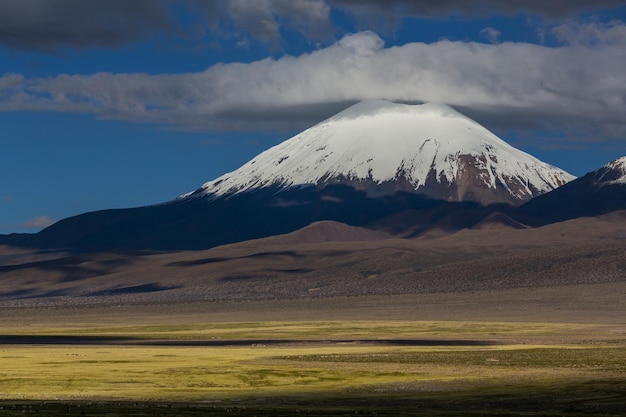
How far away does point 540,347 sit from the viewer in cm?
10650

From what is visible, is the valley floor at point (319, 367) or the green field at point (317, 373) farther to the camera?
the valley floor at point (319, 367)

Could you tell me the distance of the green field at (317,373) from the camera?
60000 mm

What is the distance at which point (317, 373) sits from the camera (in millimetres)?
80500

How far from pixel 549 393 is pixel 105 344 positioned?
59.8 meters

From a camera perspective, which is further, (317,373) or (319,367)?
(319,367)

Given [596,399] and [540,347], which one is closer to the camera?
[596,399]

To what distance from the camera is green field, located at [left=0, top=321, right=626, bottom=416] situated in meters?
60.0

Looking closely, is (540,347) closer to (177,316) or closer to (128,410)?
(128,410)

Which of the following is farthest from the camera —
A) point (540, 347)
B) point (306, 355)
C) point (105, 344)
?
point (105, 344)

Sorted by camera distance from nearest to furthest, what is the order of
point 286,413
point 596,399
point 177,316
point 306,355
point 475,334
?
point 286,413 → point 596,399 → point 306,355 → point 475,334 → point 177,316

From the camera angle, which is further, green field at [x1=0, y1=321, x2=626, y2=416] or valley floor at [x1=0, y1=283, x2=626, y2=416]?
valley floor at [x1=0, y1=283, x2=626, y2=416]

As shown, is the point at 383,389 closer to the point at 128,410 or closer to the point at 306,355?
the point at 128,410

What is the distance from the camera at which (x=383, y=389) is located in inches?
2776

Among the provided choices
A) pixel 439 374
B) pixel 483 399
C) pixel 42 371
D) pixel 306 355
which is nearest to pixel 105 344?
pixel 306 355
